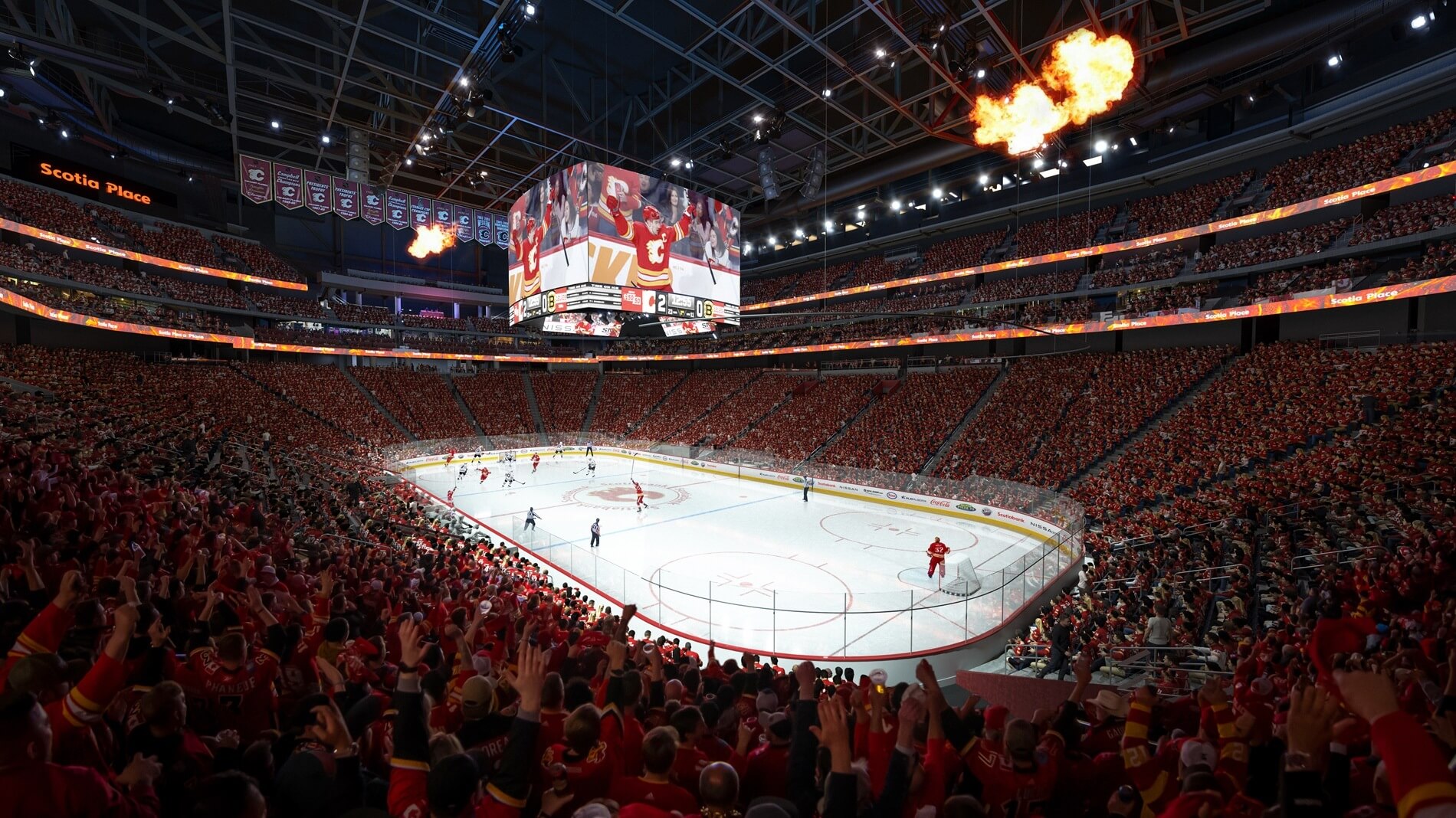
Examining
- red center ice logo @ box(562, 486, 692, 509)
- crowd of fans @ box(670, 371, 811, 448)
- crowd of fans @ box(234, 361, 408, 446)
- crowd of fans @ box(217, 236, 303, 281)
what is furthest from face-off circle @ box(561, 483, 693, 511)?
crowd of fans @ box(217, 236, 303, 281)

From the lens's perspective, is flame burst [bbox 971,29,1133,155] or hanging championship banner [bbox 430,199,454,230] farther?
hanging championship banner [bbox 430,199,454,230]

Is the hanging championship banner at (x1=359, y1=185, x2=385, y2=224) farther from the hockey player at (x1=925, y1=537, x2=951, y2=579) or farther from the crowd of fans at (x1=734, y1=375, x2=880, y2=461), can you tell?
the hockey player at (x1=925, y1=537, x2=951, y2=579)

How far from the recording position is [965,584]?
531 inches

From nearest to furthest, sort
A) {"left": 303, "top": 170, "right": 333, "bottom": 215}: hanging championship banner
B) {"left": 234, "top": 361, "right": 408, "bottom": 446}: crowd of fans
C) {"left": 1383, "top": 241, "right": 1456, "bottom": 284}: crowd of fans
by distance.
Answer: {"left": 1383, "top": 241, "right": 1456, "bottom": 284}: crowd of fans < {"left": 303, "top": 170, "right": 333, "bottom": 215}: hanging championship banner < {"left": 234, "top": 361, "right": 408, "bottom": 446}: crowd of fans

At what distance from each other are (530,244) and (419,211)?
1500cm

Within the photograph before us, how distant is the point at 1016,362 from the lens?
31.0 m

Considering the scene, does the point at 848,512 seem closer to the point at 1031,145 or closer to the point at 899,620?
the point at 899,620

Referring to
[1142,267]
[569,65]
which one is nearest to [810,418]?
[1142,267]

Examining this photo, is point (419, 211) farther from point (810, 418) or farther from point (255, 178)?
point (810, 418)

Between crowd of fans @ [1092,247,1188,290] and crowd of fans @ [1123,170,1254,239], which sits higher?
crowd of fans @ [1123,170,1254,239]

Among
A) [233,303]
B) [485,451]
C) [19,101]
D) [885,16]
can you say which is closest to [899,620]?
[885,16]

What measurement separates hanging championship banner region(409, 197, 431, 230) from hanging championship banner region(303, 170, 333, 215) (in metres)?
3.55

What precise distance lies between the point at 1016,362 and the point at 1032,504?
13673mm

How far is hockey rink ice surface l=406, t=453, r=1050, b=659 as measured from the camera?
12344 millimetres
